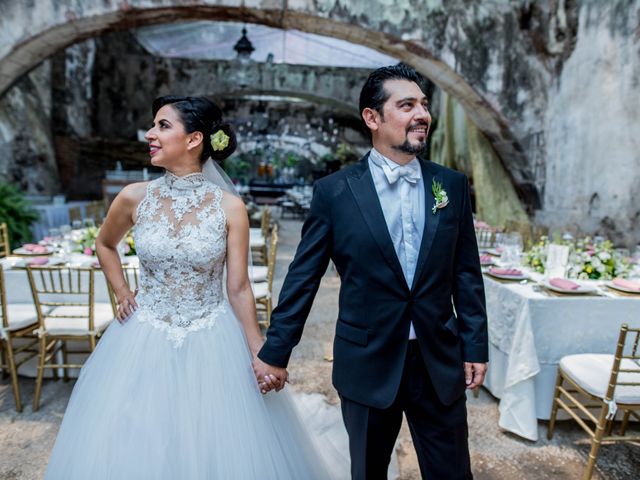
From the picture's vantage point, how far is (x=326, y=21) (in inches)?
247

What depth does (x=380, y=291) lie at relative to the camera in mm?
1406

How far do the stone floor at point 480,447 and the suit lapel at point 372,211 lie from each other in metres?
1.44

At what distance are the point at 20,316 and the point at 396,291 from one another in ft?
9.30

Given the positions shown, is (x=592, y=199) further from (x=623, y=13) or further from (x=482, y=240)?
(x=623, y=13)

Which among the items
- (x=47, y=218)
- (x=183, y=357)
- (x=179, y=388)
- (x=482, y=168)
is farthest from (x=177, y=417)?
(x=482, y=168)

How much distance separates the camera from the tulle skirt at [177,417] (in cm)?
148

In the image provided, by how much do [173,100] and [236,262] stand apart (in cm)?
65

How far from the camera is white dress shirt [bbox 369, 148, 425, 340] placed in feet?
4.68

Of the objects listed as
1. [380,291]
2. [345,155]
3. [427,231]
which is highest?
[345,155]

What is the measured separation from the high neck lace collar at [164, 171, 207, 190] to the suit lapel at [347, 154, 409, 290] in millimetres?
655

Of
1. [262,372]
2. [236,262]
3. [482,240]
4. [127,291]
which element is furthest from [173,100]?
[482,240]

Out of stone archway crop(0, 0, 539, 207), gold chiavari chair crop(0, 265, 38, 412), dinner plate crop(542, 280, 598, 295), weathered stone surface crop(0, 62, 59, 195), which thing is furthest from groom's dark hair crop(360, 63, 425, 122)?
weathered stone surface crop(0, 62, 59, 195)

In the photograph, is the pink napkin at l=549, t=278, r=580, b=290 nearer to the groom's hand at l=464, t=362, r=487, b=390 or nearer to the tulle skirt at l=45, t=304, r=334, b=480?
the groom's hand at l=464, t=362, r=487, b=390

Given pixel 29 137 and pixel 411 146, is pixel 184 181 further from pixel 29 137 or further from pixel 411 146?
pixel 29 137
